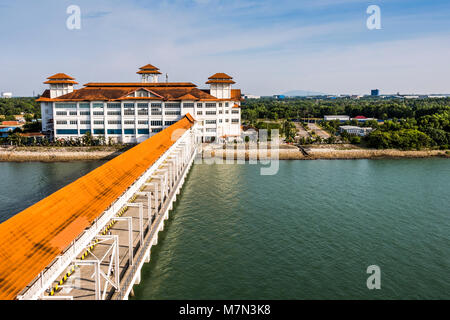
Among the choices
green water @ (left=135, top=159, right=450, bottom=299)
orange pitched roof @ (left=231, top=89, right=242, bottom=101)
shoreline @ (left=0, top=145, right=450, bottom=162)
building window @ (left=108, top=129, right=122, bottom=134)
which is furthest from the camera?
orange pitched roof @ (left=231, top=89, right=242, bottom=101)

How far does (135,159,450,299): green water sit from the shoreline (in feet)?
41.5

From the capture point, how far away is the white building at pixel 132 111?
151 ft

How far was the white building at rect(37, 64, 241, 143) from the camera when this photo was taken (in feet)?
151

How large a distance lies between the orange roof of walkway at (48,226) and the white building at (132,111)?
32.4m

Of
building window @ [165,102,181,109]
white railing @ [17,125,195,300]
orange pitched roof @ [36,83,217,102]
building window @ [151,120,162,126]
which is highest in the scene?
orange pitched roof @ [36,83,217,102]

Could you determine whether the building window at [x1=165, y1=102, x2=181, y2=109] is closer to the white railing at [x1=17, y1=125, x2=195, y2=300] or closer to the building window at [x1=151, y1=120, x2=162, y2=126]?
the building window at [x1=151, y1=120, x2=162, y2=126]

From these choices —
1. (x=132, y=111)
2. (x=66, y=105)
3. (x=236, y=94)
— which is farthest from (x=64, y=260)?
(x=236, y=94)

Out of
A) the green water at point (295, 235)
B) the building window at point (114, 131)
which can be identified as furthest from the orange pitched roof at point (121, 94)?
the green water at point (295, 235)

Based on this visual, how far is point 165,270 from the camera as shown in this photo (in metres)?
14.8

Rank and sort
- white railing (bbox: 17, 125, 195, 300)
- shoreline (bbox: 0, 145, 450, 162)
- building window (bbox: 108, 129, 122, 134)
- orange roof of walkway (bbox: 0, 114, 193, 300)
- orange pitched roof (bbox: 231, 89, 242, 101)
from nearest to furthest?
orange roof of walkway (bbox: 0, 114, 193, 300), white railing (bbox: 17, 125, 195, 300), shoreline (bbox: 0, 145, 450, 162), building window (bbox: 108, 129, 122, 134), orange pitched roof (bbox: 231, 89, 242, 101)

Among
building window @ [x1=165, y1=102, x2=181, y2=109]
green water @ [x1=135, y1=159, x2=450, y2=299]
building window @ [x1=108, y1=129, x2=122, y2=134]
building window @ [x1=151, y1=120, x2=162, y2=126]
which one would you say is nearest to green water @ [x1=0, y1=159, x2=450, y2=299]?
green water @ [x1=135, y1=159, x2=450, y2=299]

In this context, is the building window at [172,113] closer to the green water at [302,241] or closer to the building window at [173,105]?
the building window at [173,105]
